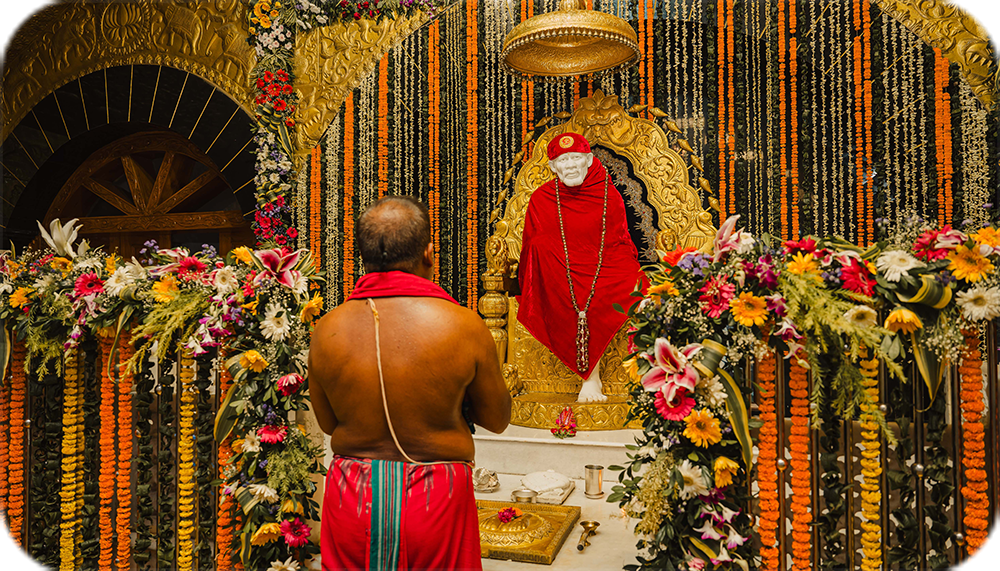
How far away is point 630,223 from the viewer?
5.23m

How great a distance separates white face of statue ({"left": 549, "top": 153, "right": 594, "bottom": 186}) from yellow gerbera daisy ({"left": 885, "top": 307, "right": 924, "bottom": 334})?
303cm

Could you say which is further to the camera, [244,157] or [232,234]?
[232,234]

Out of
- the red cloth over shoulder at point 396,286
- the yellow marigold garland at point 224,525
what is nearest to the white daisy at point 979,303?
the red cloth over shoulder at point 396,286

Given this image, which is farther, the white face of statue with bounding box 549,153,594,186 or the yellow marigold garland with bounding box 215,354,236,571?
the white face of statue with bounding box 549,153,594,186

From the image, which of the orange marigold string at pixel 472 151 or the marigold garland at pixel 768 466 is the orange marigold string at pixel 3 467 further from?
the orange marigold string at pixel 472 151

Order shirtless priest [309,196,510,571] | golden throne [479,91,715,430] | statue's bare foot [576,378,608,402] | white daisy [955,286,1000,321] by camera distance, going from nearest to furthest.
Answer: shirtless priest [309,196,510,571] < white daisy [955,286,1000,321] < statue's bare foot [576,378,608,402] < golden throne [479,91,715,430]

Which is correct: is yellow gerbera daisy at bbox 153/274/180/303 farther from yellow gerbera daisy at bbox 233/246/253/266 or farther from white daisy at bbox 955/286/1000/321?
white daisy at bbox 955/286/1000/321

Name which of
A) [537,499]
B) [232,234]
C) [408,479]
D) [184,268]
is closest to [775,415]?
[408,479]

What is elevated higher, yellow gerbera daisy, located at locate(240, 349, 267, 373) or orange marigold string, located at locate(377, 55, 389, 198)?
orange marigold string, located at locate(377, 55, 389, 198)

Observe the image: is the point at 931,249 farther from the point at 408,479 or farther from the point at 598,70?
the point at 598,70

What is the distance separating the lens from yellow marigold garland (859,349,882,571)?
1903 millimetres

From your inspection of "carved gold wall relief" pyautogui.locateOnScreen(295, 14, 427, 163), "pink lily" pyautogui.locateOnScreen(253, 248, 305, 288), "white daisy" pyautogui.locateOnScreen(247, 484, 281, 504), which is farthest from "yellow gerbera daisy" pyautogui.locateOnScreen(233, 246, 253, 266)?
"carved gold wall relief" pyautogui.locateOnScreen(295, 14, 427, 163)

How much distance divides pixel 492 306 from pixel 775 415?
2.99 meters

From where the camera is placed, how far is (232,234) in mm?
6418
